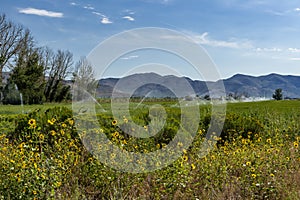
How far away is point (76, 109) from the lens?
5.99 m

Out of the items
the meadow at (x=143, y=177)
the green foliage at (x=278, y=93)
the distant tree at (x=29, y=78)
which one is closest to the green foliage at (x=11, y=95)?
the distant tree at (x=29, y=78)

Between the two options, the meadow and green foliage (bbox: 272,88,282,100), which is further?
green foliage (bbox: 272,88,282,100)

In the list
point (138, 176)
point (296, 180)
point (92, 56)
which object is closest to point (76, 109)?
point (92, 56)

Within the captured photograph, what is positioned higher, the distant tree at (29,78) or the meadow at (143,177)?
the distant tree at (29,78)

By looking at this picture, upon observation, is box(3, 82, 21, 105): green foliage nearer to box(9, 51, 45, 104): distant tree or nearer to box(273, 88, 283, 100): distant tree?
box(9, 51, 45, 104): distant tree

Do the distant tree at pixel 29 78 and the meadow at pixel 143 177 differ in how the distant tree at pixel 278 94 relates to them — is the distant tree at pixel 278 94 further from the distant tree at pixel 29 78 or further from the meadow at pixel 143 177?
the meadow at pixel 143 177

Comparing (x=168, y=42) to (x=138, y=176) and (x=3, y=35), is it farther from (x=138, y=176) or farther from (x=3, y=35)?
(x=3, y=35)

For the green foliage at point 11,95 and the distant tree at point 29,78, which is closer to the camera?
the green foliage at point 11,95

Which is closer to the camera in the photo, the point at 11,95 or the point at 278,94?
the point at 11,95

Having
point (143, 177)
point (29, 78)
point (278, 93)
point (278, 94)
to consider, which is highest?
point (29, 78)

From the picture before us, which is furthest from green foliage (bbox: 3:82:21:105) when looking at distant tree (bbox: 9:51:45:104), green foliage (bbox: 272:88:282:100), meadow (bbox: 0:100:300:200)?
meadow (bbox: 0:100:300:200)

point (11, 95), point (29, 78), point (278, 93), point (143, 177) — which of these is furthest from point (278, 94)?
point (143, 177)

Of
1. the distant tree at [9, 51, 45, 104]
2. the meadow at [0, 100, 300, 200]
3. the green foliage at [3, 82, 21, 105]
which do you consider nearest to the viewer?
the meadow at [0, 100, 300, 200]

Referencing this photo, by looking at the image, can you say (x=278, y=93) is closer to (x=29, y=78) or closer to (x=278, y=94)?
(x=278, y=94)
